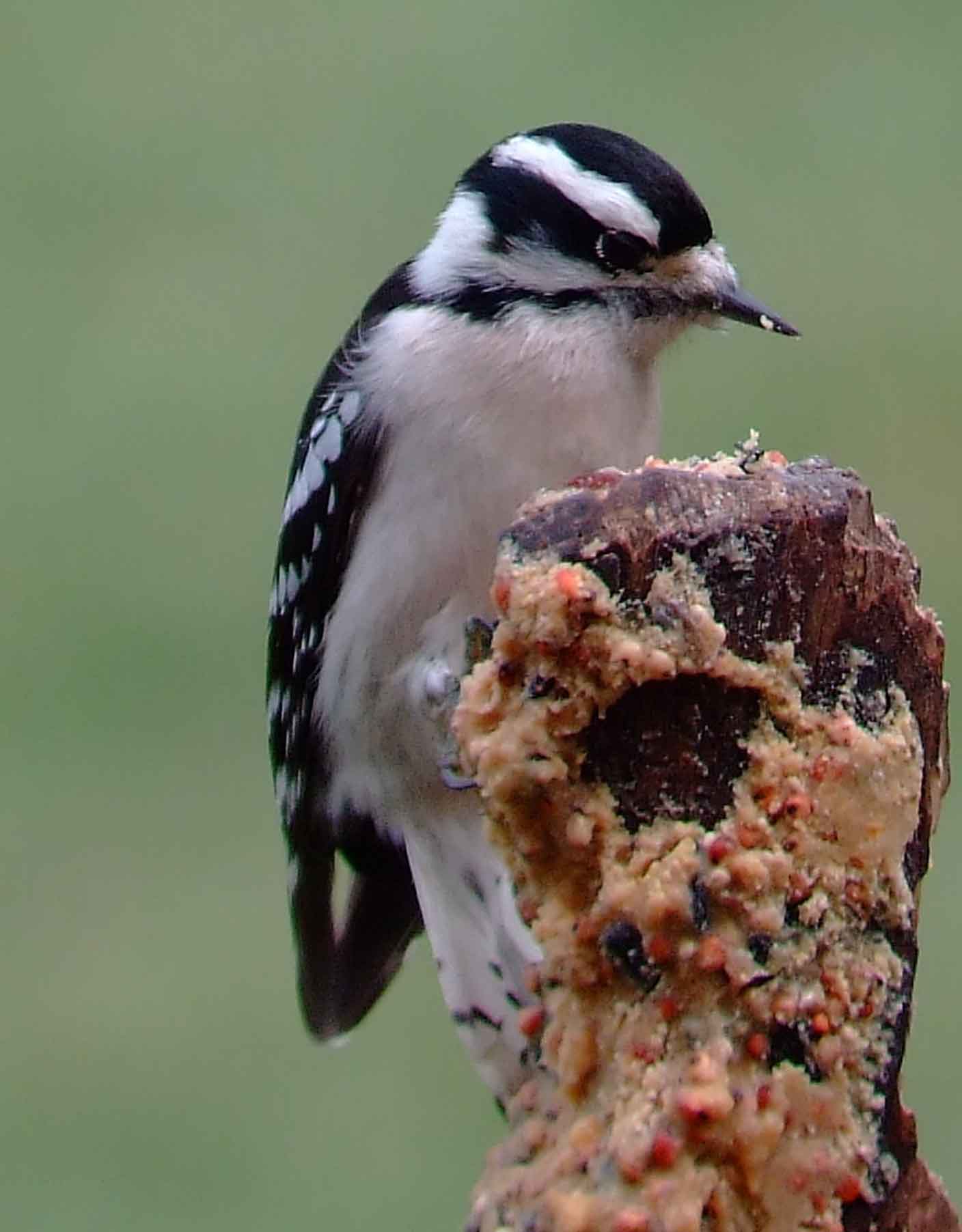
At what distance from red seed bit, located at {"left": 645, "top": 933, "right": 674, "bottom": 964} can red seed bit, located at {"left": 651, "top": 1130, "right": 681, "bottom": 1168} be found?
135mm

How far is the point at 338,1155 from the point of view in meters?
4.61

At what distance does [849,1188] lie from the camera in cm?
196

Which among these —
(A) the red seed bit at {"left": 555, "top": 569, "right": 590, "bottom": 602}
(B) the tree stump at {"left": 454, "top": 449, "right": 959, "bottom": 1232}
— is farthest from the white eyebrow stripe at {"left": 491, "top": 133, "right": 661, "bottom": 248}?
(A) the red seed bit at {"left": 555, "top": 569, "right": 590, "bottom": 602}

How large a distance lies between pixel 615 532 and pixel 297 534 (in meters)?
1.27

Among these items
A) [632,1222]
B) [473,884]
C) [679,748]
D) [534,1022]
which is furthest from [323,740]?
[632,1222]

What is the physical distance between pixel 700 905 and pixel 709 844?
0.05 metres

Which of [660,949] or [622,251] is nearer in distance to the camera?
[660,949]

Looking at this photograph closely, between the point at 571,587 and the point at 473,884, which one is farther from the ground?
the point at 571,587

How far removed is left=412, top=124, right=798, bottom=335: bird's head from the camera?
2.82 meters

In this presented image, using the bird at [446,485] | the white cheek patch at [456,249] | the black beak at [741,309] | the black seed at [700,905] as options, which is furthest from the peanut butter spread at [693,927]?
the white cheek patch at [456,249]

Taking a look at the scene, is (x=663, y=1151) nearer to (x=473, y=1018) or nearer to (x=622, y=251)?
(x=473, y=1018)

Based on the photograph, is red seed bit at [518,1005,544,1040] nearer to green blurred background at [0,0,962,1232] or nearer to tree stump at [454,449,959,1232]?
tree stump at [454,449,959,1232]

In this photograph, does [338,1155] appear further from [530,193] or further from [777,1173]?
[777,1173]

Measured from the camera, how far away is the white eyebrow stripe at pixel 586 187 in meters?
2.80
